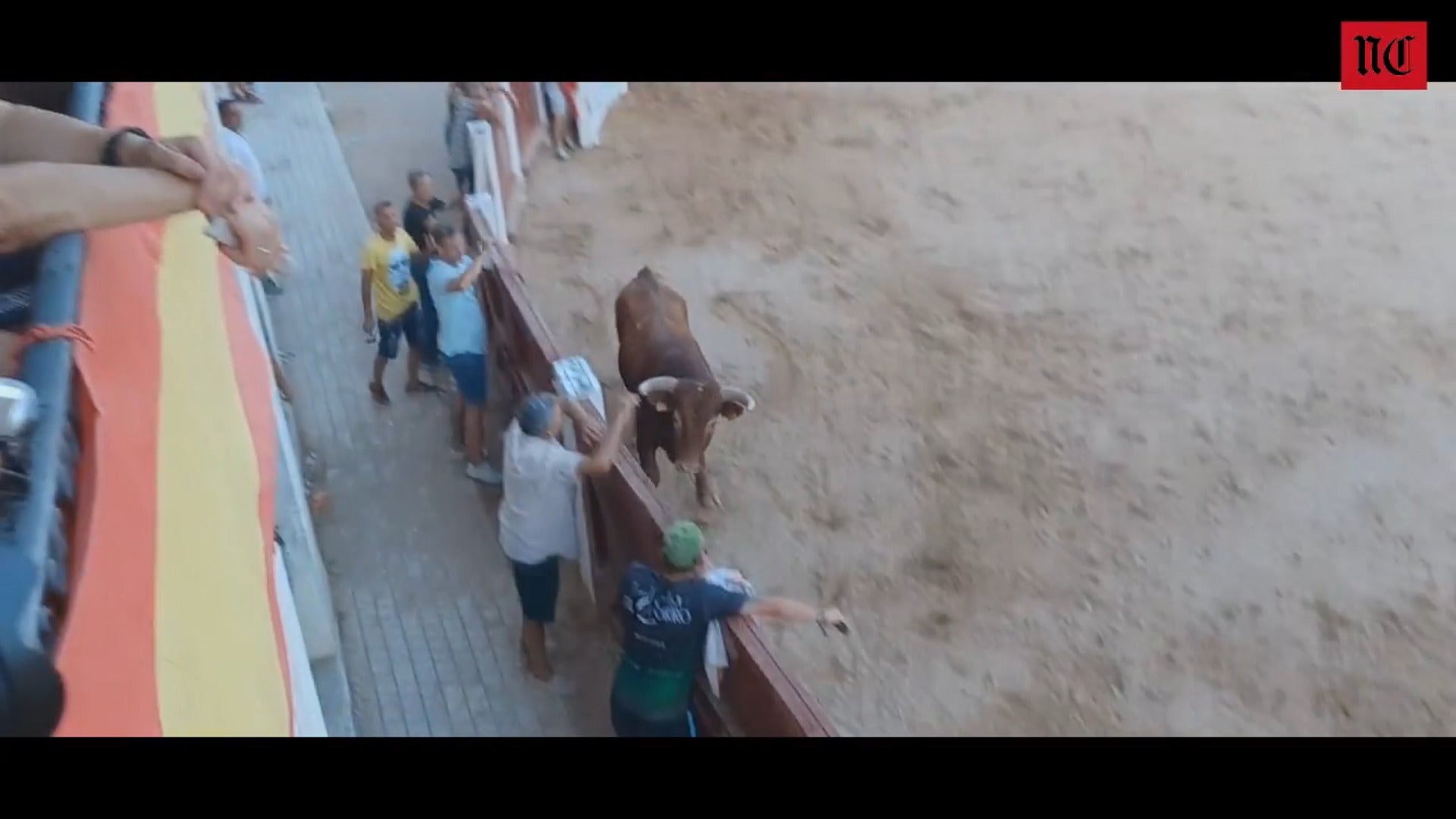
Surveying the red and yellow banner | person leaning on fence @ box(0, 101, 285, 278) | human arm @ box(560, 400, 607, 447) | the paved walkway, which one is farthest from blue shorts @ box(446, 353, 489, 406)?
person leaning on fence @ box(0, 101, 285, 278)

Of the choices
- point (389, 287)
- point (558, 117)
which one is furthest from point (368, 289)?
point (558, 117)

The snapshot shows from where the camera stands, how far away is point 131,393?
303cm

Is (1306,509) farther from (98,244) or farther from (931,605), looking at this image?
(98,244)

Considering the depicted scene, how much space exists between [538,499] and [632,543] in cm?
47

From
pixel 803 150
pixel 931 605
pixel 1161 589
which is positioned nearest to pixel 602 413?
pixel 931 605

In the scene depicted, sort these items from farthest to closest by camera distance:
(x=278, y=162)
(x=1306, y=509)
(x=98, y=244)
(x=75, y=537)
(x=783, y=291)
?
1. (x=278, y=162)
2. (x=783, y=291)
3. (x=1306, y=509)
4. (x=98, y=244)
5. (x=75, y=537)

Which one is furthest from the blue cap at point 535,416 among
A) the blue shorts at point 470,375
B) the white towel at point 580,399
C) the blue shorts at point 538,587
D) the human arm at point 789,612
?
the blue shorts at point 470,375

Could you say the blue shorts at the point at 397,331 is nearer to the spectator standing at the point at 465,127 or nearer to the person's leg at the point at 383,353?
the person's leg at the point at 383,353

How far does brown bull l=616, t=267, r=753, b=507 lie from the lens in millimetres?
7000

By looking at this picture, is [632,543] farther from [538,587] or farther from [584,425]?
[584,425]

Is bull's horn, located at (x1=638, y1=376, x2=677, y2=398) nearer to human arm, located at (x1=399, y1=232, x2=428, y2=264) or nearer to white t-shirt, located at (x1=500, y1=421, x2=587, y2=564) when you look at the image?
white t-shirt, located at (x1=500, y1=421, x2=587, y2=564)

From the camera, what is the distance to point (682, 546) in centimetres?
462

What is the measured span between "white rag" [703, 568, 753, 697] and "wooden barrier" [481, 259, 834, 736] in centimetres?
4

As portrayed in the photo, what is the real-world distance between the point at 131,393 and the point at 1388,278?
946cm
